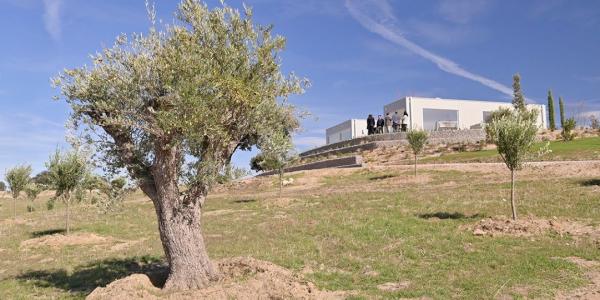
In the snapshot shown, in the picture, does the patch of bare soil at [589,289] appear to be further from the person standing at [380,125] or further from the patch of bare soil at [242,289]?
the person standing at [380,125]

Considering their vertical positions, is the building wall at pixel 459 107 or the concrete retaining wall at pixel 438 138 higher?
the building wall at pixel 459 107

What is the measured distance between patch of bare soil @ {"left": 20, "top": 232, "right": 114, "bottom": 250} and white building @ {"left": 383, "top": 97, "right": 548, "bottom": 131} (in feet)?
183

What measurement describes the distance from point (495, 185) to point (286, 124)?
21.2m

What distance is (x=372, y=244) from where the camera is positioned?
18844mm

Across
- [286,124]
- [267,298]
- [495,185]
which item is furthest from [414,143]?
[267,298]

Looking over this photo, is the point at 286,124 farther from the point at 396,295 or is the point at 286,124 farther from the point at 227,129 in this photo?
the point at 396,295

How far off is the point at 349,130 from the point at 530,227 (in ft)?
221

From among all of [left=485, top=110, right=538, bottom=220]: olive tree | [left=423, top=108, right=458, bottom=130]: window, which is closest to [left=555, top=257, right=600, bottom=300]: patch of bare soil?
[left=485, top=110, right=538, bottom=220]: olive tree

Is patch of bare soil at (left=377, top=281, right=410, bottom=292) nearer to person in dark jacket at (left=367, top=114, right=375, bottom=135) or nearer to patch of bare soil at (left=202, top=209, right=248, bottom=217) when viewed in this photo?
patch of bare soil at (left=202, top=209, right=248, bottom=217)

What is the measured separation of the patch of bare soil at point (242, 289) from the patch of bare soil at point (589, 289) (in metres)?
5.61

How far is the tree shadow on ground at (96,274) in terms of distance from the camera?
50.9 feet

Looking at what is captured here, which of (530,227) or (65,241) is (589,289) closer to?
(530,227)

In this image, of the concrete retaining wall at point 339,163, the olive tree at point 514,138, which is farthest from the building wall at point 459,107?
the olive tree at point 514,138

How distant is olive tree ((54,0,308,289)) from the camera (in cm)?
1245
